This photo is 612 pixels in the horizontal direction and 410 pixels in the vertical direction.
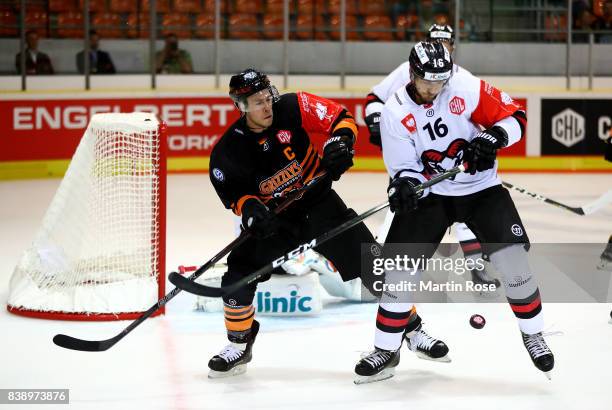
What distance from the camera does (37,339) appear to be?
454 centimetres

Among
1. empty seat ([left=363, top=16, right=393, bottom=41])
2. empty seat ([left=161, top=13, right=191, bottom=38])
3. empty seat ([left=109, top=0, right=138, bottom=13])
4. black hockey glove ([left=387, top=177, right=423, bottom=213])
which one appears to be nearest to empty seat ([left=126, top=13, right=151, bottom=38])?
empty seat ([left=109, top=0, right=138, bottom=13])

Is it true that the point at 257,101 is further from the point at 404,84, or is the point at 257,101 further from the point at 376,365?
the point at 404,84

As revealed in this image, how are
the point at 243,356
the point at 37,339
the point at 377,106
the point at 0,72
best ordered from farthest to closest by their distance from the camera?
the point at 0,72 < the point at 377,106 < the point at 37,339 < the point at 243,356

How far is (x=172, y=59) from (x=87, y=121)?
949mm

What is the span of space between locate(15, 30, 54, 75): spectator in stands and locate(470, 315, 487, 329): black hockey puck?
5600mm

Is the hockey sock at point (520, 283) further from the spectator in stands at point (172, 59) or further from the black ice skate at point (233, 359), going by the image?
the spectator in stands at point (172, 59)

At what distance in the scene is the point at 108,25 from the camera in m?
9.38

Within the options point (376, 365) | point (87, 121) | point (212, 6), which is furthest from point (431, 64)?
point (212, 6)

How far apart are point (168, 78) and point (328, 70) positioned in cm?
141

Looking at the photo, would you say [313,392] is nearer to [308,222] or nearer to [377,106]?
[308,222]

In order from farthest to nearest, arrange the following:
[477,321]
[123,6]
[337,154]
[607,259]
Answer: [123,6] < [607,259] < [477,321] < [337,154]

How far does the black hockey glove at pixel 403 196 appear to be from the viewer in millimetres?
3715

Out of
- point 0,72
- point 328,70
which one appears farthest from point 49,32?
point 328,70

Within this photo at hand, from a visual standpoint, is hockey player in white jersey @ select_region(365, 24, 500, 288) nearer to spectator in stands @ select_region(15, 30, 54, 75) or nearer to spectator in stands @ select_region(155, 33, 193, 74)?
spectator in stands @ select_region(155, 33, 193, 74)
